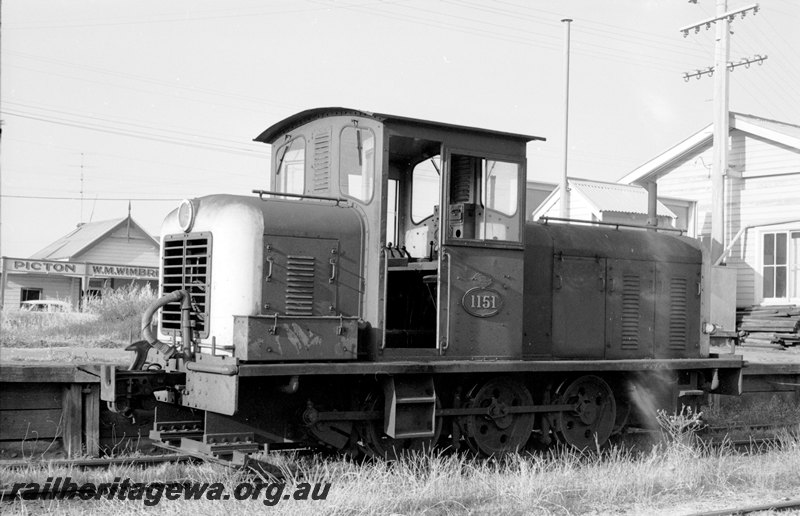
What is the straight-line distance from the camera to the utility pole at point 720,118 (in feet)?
67.8

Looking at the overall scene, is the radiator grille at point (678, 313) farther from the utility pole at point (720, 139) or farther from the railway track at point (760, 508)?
the utility pole at point (720, 139)

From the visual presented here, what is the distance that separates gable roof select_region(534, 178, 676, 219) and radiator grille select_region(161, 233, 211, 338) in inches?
719

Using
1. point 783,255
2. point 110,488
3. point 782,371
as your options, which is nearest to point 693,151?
point 783,255

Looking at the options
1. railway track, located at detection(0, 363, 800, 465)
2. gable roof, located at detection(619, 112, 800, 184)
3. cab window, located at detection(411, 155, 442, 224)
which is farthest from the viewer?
gable roof, located at detection(619, 112, 800, 184)

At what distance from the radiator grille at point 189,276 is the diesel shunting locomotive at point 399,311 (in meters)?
0.02

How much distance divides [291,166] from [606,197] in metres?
19.2

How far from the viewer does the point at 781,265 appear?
20984mm

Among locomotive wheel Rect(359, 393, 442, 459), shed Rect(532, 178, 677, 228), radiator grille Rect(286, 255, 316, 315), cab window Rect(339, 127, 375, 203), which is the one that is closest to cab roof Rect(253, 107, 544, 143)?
cab window Rect(339, 127, 375, 203)

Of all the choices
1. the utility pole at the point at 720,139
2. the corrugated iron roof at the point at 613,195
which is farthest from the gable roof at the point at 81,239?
the utility pole at the point at 720,139

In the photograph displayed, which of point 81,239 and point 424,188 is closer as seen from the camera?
point 424,188

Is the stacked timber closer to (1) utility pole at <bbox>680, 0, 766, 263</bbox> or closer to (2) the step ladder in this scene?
(1) utility pole at <bbox>680, 0, 766, 263</bbox>

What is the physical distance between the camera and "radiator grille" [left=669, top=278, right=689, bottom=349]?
1026 centimetres

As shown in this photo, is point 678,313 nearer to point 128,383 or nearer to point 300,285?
point 300,285

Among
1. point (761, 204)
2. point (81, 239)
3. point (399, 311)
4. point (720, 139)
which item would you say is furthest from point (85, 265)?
point (399, 311)
